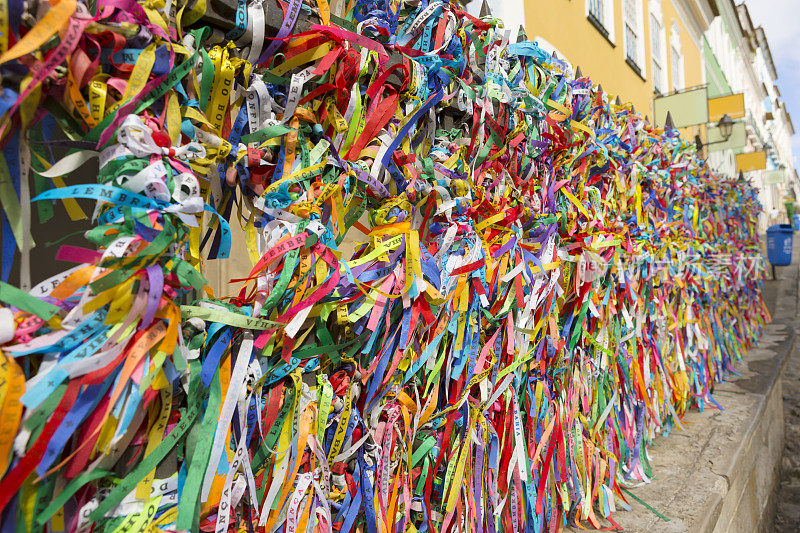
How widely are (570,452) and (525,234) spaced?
863mm

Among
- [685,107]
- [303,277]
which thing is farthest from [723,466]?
[685,107]

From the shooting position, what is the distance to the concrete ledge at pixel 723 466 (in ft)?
6.53

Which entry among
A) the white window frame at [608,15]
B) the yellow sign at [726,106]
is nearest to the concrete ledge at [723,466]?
the white window frame at [608,15]

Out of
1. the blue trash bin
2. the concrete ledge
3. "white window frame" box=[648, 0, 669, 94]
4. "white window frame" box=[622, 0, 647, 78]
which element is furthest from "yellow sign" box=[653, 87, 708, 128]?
the concrete ledge

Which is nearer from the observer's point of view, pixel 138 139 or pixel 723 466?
pixel 138 139

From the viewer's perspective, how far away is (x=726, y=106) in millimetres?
11758

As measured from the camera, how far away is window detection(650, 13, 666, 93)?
37.1 ft

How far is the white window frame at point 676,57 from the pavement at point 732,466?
10.4 metres

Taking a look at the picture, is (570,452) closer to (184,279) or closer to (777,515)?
(184,279)

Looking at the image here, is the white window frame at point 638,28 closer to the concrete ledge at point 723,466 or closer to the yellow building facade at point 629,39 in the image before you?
the yellow building facade at point 629,39

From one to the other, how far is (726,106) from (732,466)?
12346 millimetres

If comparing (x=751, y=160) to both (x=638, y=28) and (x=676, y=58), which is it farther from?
(x=638, y=28)

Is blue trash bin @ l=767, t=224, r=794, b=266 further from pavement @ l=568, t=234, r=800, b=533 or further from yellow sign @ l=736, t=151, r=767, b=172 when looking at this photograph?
pavement @ l=568, t=234, r=800, b=533

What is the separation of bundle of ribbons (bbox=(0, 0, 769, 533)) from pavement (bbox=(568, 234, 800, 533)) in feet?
0.79
